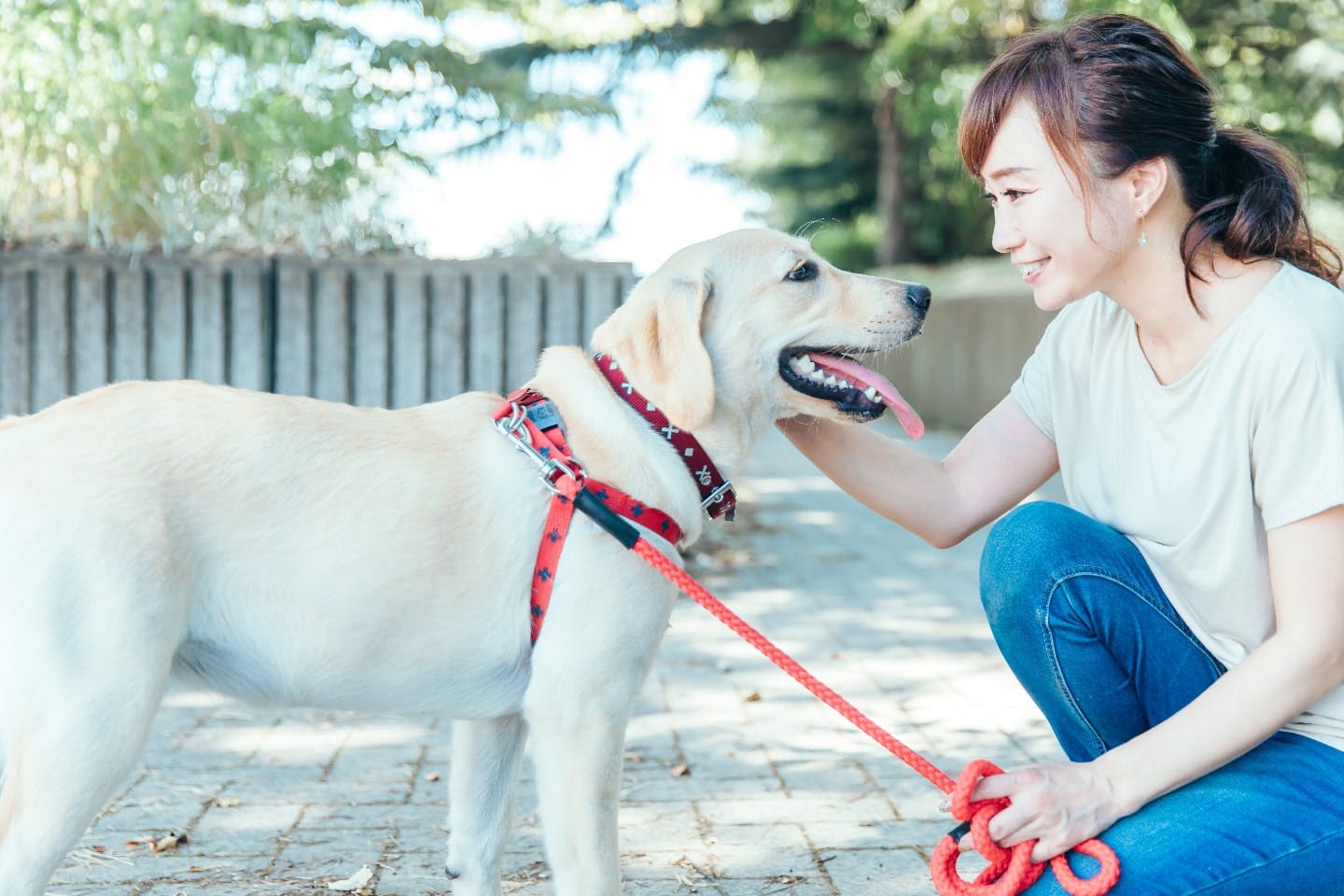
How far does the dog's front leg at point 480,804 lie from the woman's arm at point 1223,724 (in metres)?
1.11

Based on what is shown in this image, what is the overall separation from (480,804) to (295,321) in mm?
3908

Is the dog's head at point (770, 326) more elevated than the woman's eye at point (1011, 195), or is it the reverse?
the woman's eye at point (1011, 195)

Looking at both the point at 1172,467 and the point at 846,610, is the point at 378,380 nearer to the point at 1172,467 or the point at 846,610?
the point at 846,610

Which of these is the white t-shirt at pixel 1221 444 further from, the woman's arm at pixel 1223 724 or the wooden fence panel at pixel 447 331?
the wooden fence panel at pixel 447 331

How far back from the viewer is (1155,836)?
2.32 metres

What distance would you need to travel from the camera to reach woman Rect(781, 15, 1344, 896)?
2.32 metres

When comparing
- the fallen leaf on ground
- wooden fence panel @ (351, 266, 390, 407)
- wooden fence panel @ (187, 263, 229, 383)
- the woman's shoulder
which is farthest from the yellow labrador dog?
wooden fence panel @ (187, 263, 229, 383)

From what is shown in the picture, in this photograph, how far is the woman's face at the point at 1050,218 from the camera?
2545 millimetres

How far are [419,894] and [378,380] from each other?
3.65 meters

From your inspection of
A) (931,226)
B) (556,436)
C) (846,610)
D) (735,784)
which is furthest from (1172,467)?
(931,226)

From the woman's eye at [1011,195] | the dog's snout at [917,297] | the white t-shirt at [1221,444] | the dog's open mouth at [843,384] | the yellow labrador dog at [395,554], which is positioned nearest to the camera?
the yellow labrador dog at [395,554]

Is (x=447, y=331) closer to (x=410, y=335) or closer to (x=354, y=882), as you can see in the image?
(x=410, y=335)

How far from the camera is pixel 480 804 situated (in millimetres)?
2934

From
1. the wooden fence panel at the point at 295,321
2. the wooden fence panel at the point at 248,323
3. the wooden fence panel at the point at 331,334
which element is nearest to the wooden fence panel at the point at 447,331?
the wooden fence panel at the point at 295,321
